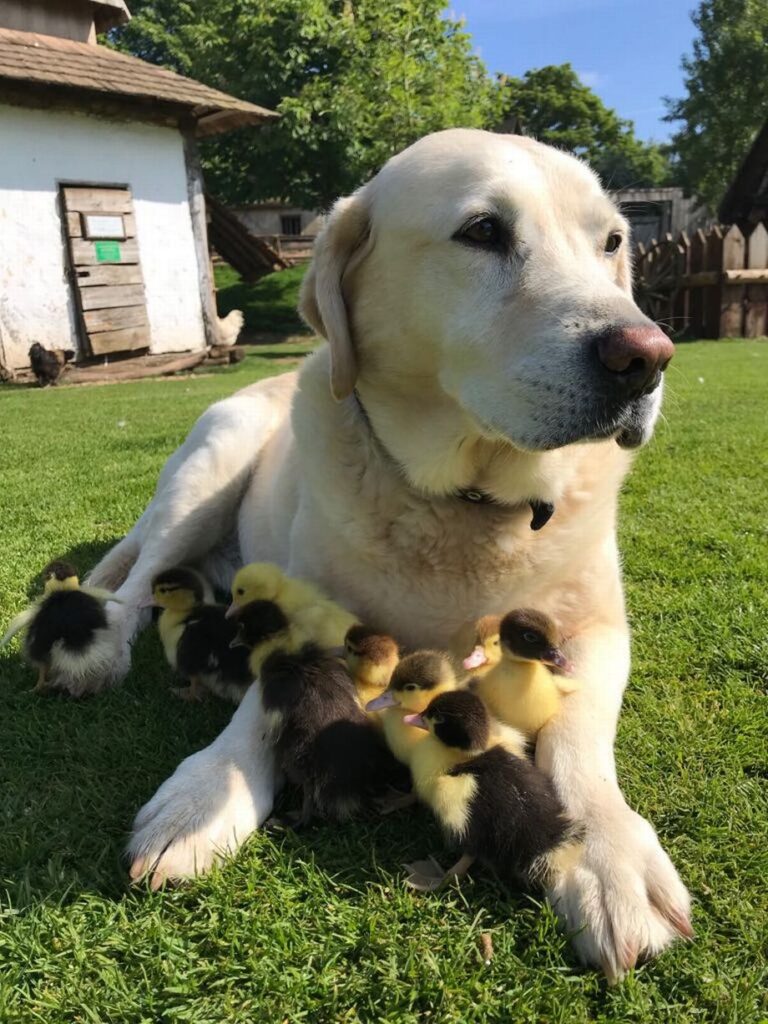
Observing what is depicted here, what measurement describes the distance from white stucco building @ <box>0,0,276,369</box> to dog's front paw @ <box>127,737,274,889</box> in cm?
1219

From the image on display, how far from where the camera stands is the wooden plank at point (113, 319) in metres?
12.9

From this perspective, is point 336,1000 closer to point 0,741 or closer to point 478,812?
point 478,812

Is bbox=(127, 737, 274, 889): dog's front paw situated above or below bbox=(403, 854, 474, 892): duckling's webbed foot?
above

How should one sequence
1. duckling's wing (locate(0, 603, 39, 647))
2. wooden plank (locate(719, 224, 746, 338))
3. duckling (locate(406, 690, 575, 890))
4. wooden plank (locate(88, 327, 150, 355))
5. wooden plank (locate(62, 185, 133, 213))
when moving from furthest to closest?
wooden plank (locate(719, 224, 746, 338))
wooden plank (locate(88, 327, 150, 355))
wooden plank (locate(62, 185, 133, 213))
duckling's wing (locate(0, 603, 39, 647))
duckling (locate(406, 690, 575, 890))

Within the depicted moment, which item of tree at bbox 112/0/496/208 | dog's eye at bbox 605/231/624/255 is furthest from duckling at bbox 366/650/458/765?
tree at bbox 112/0/496/208

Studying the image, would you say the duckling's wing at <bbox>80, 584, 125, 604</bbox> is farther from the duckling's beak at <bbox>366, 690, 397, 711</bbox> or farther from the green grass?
the green grass

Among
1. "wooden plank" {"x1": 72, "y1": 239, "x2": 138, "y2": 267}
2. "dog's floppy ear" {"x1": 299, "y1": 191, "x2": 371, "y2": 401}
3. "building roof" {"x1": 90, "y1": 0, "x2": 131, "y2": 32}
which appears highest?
"building roof" {"x1": 90, "y1": 0, "x2": 131, "y2": 32}

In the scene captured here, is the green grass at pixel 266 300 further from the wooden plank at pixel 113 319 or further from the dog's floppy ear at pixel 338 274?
the dog's floppy ear at pixel 338 274

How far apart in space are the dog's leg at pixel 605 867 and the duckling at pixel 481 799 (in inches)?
1.9

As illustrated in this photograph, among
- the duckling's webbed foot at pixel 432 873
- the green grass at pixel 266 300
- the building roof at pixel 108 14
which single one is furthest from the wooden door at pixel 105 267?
the duckling's webbed foot at pixel 432 873

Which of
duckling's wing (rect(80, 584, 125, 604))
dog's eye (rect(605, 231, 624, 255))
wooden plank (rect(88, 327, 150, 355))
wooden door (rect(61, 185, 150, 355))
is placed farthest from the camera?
wooden plank (rect(88, 327, 150, 355))

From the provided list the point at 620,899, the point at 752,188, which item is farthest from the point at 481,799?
the point at 752,188

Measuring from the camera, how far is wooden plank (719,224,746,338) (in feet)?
48.0

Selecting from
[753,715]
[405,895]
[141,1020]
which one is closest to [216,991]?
[141,1020]
